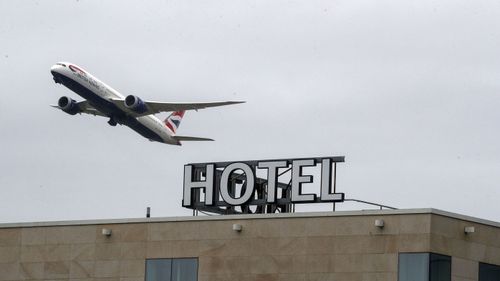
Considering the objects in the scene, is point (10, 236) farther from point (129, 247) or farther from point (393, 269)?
point (393, 269)

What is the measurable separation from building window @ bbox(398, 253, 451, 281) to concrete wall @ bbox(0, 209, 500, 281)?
11.4 inches

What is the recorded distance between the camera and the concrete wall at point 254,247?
169ft

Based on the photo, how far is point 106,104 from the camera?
114 metres

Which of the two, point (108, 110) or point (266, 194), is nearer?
point (266, 194)

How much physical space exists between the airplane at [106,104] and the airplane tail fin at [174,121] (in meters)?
11.1

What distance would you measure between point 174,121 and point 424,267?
294 ft

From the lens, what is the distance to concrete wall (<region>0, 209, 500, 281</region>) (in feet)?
169

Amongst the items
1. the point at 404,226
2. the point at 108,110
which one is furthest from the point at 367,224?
the point at 108,110

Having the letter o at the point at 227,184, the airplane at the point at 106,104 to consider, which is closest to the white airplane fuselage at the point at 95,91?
the airplane at the point at 106,104

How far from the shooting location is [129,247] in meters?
57.6

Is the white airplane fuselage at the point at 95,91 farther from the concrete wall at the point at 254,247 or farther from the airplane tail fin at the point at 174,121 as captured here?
the concrete wall at the point at 254,247

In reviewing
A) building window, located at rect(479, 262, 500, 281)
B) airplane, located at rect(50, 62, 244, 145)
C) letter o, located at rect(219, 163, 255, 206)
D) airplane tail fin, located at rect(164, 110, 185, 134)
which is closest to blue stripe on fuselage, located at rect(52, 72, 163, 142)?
airplane, located at rect(50, 62, 244, 145)

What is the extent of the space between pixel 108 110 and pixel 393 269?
67.9m

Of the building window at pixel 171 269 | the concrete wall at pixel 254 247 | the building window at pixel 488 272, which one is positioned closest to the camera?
the concrete wall at pixel 254 247
